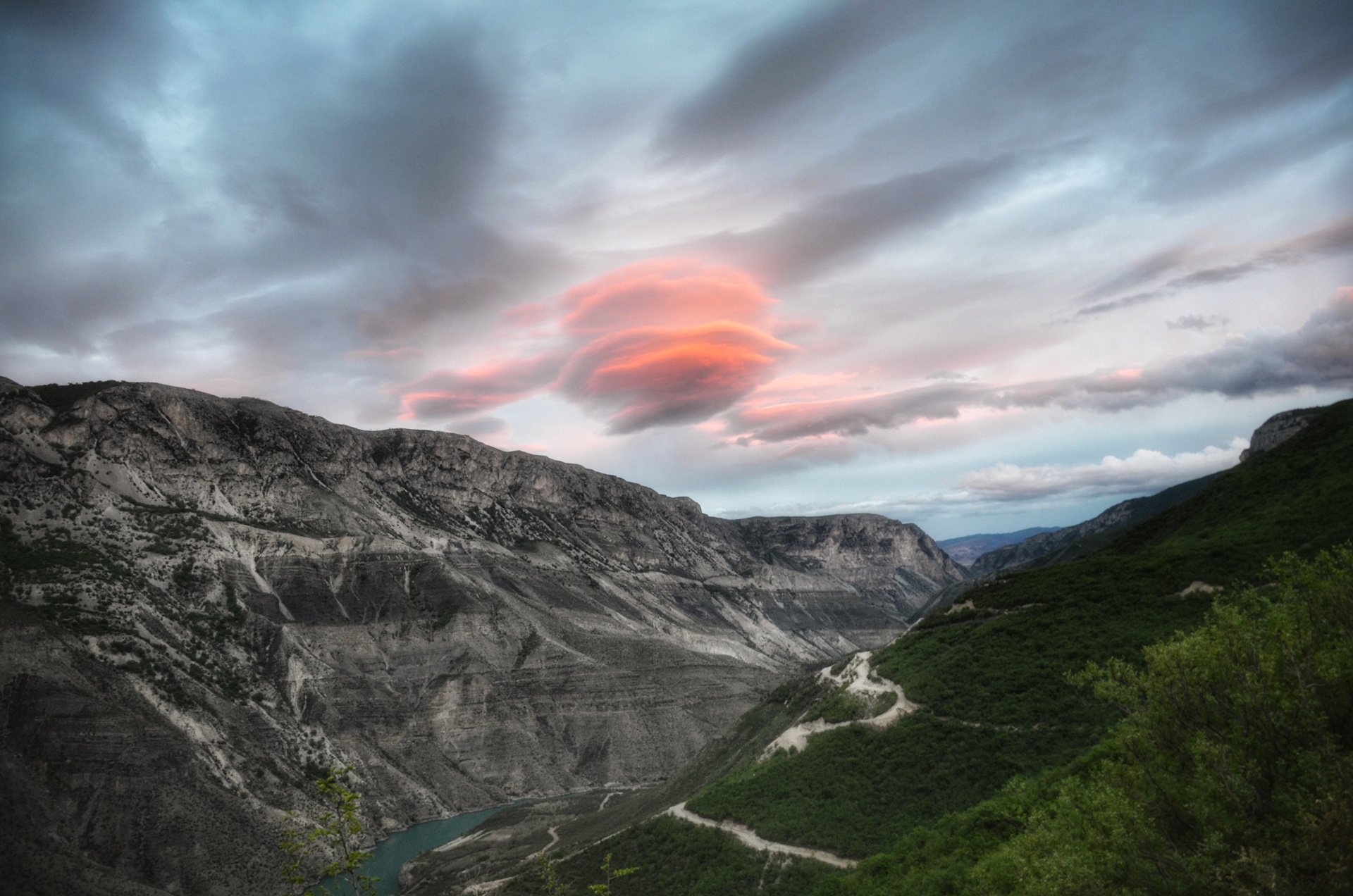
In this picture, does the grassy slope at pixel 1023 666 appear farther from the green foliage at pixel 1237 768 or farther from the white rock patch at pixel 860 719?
the green foliage at pixel 1237 768

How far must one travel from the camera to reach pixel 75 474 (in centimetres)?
10162

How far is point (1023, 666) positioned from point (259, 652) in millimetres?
97447

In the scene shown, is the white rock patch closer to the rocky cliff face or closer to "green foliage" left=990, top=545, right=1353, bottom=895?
"green foliage" left=990, top=545, right=1353, bottom=895

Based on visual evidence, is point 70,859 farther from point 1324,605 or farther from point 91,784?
point 1324,605

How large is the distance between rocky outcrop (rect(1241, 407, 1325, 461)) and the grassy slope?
108 metres

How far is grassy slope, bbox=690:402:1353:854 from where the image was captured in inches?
1510

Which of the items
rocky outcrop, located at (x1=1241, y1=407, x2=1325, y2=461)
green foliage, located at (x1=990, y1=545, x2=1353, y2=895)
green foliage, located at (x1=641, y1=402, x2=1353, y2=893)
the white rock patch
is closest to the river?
the white rock patch

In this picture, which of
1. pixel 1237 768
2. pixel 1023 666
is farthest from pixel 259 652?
pixel 1237 768

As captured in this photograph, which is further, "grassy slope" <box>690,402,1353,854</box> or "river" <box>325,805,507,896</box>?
"river" <box>325,805,507,896</box>

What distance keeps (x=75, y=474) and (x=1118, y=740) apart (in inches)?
4959

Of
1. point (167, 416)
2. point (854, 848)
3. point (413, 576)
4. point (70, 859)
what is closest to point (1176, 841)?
point (854, 848)

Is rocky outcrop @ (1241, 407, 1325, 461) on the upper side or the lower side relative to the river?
upper

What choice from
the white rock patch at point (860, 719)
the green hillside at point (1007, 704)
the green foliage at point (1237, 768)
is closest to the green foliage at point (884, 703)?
the white rock patch at point (860, 719)

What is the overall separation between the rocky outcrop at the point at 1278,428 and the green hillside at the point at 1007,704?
107790 millimetres
